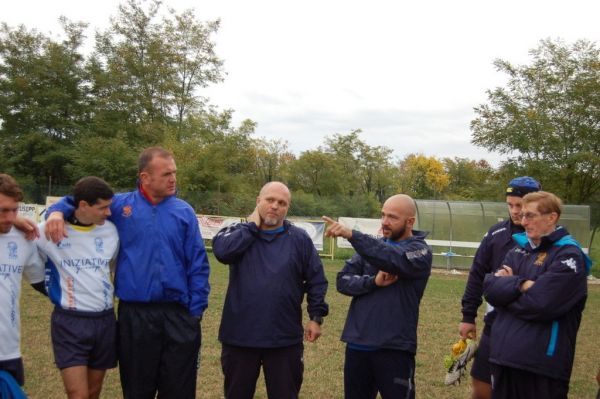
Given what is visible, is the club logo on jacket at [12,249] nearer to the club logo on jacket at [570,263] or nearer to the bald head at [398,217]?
the bald head at [398,217]

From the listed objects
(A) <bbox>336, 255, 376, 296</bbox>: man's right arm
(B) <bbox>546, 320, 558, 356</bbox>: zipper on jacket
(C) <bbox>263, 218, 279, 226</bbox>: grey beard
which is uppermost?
(C) <bbox>263, 218, 279, 226</bbox>: grey beard

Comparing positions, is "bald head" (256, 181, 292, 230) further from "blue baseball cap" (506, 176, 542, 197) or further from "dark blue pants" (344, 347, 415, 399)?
"blue baseball cap" (506, 176, 542, 197)

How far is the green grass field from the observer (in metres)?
5.56

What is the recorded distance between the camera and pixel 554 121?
2034 cm

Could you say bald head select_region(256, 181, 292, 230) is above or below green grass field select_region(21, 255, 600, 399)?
above

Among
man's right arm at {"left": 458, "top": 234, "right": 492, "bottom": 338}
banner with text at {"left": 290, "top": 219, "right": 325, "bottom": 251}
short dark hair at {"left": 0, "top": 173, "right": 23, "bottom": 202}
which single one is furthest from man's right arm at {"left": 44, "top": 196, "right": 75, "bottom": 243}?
banner with text at {"left": 290, "top": 219, "right": 325, "bottom": 251}

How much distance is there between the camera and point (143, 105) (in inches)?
1265

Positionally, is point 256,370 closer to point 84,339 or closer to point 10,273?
point 84,339

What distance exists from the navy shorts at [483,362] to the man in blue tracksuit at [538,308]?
0.62 meters

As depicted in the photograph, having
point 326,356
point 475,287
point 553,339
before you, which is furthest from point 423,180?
point 553,339

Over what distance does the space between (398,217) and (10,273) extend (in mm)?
2465

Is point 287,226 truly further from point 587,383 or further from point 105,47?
point 105,47

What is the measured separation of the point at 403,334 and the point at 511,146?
1833cm

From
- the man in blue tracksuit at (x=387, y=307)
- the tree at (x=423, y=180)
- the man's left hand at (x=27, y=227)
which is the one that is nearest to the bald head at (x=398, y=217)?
the man in blue tracksuit at (x=387, y=307)
